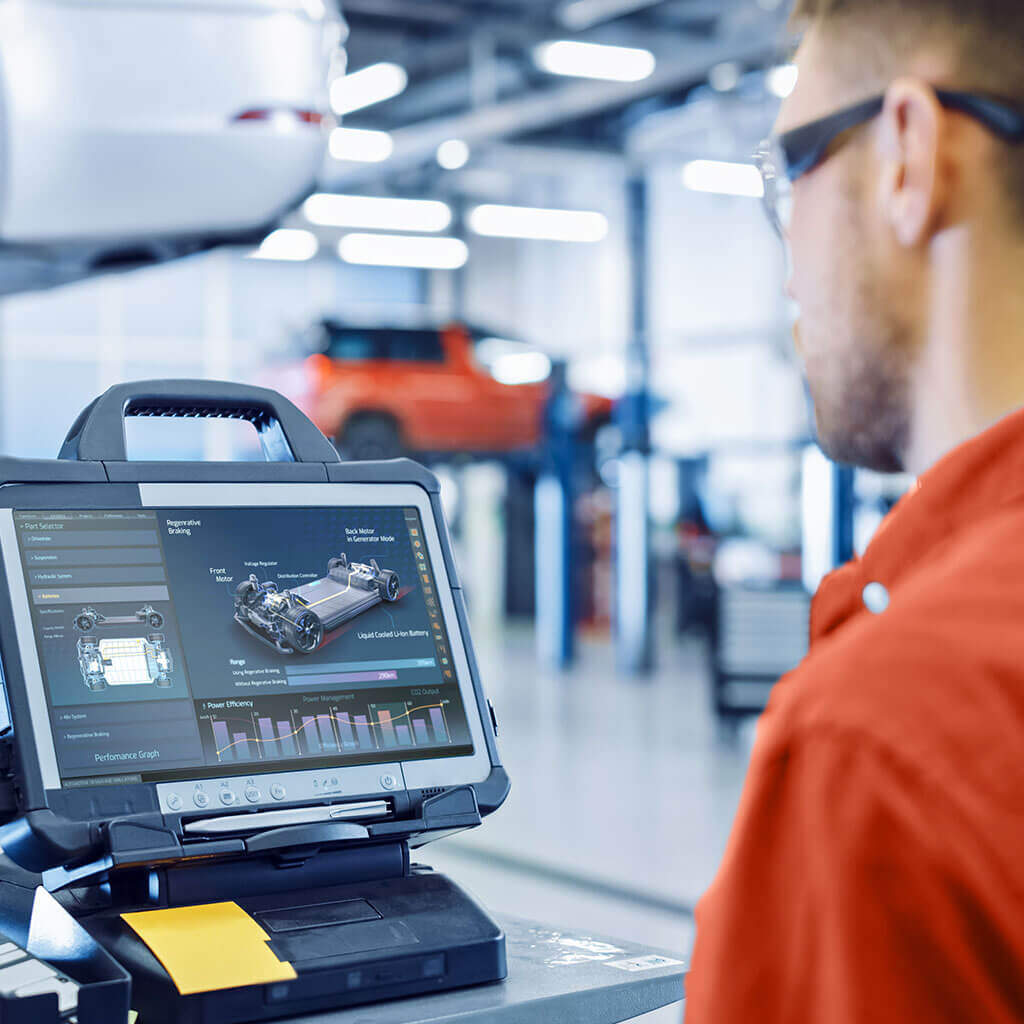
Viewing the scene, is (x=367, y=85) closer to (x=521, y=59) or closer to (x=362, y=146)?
(x=362, y=146)

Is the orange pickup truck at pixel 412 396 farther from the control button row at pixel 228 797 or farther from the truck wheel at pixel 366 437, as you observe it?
the control button row at pixel 228 797

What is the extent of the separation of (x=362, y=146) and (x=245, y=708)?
1086 cm

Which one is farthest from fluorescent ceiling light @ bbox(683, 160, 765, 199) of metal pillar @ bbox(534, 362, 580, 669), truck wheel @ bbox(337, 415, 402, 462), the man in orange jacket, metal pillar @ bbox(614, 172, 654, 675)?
the man in orange jacket

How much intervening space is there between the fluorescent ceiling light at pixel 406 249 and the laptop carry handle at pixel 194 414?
16607mm

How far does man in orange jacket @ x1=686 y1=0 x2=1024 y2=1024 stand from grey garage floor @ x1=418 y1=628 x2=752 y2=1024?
0.63 metres

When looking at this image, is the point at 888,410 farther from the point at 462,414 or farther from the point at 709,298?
the point at 709,298

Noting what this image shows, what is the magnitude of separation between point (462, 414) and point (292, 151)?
8.21 m

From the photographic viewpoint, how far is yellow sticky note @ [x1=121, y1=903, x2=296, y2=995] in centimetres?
92

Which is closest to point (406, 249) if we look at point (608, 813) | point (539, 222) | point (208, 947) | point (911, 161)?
point (539, 222)

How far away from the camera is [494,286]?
1908 cm

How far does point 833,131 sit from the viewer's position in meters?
0.80

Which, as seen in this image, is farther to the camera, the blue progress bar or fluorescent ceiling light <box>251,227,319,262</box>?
fluorescent ceiling light <box>251,227,319,262</box>

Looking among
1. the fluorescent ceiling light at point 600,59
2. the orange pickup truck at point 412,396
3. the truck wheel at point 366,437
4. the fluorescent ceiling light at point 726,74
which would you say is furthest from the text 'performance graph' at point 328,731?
the truck wheel at point 366,437

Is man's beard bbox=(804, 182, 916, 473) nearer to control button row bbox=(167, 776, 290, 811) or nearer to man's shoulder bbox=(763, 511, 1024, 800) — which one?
man's shoulder bbox=(763, 511, 1024, 800)
